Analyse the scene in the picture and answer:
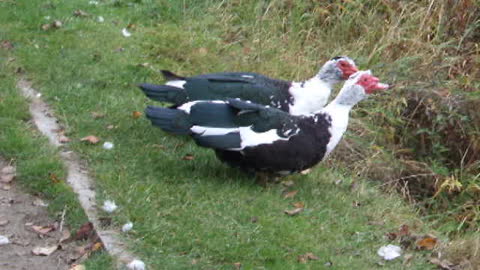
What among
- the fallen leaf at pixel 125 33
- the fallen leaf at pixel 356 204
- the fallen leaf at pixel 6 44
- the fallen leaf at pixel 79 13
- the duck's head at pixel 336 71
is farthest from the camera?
the fallen leaf at pixel 79 13

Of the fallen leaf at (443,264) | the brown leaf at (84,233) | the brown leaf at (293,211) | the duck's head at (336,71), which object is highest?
the duck's head at (336,71)

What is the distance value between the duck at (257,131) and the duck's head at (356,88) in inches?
0.4

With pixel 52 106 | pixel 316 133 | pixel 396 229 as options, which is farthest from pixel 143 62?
pixel 396 229

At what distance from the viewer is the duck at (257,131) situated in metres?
5.41

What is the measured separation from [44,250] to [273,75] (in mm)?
3629

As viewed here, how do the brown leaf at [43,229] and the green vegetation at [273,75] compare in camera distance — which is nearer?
the brown leaf at [43,229]

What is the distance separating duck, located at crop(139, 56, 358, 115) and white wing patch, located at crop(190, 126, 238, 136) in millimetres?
605

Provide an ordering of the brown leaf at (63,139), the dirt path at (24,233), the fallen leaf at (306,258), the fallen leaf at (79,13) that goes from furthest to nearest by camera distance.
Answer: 1. the fallen leaf at (79,13)
2. the brown leaf at (63,139)
3. the fallen leaf at (306,258)
4. the dirt path at (24,233)

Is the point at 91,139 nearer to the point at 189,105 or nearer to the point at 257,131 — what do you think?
the point at 189,105

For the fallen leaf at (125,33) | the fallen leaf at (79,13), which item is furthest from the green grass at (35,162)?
the fallen leaf at (79,13)

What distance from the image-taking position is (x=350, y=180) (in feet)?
20.4

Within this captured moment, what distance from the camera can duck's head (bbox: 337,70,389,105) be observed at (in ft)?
18.5

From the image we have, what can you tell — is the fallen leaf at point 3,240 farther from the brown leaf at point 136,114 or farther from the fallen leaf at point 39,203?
the brown leaf at point 136,114

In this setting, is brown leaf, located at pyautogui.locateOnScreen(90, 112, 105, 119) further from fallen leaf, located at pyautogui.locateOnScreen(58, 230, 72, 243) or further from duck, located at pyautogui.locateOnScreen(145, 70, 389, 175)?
fallen leaf, located at pyautogui.locateOnScreen(58, 230, 72, 243)
